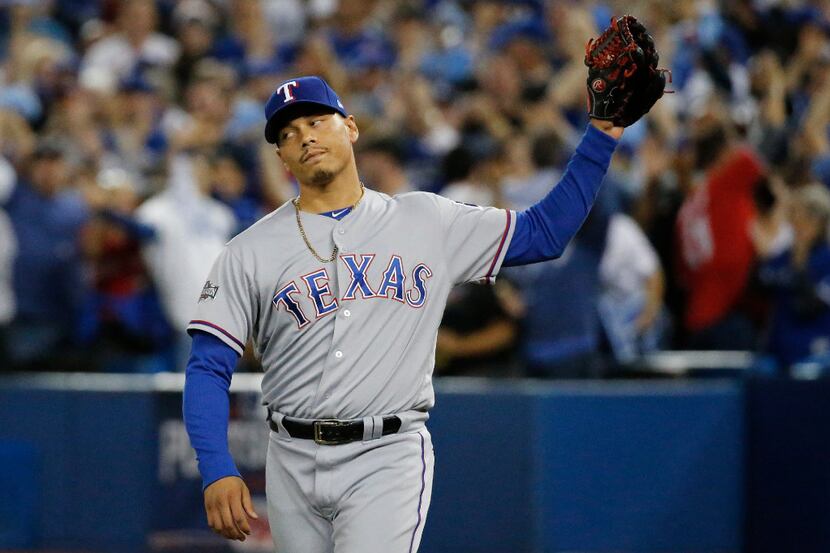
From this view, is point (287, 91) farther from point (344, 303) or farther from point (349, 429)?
point (349, 429)

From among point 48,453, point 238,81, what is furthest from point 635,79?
point 238,81

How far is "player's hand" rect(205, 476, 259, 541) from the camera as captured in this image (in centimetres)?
373

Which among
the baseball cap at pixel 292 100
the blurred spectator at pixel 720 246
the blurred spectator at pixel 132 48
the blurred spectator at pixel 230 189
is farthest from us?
the blurred spectator at pixel 132 48

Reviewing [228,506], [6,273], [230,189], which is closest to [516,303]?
[230,189]

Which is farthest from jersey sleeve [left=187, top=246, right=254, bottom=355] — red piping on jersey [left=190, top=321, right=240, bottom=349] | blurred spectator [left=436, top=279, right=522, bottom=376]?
blurred spectator [left=436, top=279, right=522, bottom=376]

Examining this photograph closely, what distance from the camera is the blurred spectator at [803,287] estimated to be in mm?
7754

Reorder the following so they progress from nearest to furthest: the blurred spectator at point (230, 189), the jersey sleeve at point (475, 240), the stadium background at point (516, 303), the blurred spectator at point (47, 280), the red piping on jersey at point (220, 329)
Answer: the red piping on jersey at point (220, 329) < the jersey sleeve at point (475, 240) < the stadium background at point (516, 303) < the blurred spectator at point (47, 280) < the blurred spectator at point (230, 189)

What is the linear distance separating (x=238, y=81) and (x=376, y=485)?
26.2ft

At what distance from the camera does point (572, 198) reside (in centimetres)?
406

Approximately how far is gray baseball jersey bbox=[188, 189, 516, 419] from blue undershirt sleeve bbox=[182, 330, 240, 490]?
0.05 metres

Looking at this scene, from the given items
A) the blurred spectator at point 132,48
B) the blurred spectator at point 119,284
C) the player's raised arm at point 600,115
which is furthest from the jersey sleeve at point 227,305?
the blurred spectator at point 132,48

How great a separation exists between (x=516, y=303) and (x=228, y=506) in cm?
429

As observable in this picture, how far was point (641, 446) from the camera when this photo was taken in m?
7.52

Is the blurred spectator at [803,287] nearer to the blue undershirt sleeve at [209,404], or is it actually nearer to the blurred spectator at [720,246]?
the blurred spectator at [720,246]
